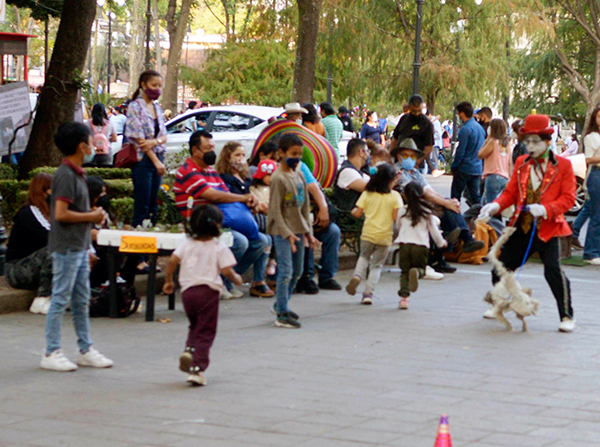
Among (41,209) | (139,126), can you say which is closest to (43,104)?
(139,126)

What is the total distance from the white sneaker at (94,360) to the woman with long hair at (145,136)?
3178 mm

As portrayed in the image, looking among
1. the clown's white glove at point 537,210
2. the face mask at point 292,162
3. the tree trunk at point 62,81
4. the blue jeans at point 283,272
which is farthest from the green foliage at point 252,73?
the clown's white glove at point 537,210

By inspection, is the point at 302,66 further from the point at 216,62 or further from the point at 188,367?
the point at 216,62

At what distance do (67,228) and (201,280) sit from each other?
3.46 ft

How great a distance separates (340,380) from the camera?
6.59 meters

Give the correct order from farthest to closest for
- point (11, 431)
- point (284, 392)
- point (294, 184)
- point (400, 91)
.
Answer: point (400, 91)
point (294, 184)
point (284, 392)
point (11, 431)

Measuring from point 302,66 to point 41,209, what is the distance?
9.71 meters

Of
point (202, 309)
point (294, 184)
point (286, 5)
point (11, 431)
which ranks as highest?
point (286, 5)

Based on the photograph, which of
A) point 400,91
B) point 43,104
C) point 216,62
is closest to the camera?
point 43,104

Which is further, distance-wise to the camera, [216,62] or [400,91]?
[216,62]

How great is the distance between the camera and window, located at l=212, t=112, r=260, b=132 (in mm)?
19688

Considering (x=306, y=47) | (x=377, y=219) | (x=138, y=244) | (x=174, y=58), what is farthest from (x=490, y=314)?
(x=174, y=58)

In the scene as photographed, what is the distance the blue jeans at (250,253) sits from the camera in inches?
367

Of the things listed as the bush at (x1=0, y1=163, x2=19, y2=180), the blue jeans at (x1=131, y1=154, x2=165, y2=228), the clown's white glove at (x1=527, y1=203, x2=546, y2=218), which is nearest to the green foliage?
the bush at (x1=0, y1=163, x2=19, y2=180)
